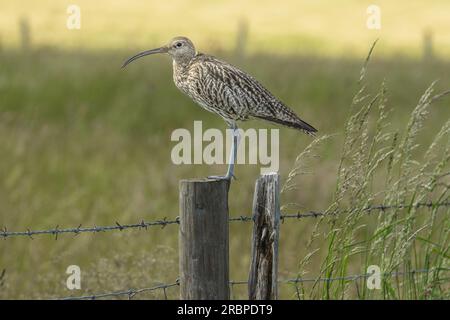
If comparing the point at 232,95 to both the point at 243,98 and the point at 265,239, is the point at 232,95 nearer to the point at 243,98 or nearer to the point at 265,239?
the point at 243,98

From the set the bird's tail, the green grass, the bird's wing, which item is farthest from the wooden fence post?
the bird's wing

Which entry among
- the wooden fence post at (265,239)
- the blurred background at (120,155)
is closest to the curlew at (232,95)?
the blurred background at (120,155)

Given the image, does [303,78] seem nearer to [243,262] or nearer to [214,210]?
[243,262]

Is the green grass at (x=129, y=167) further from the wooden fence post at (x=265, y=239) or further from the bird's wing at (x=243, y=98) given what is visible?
the wooden fence post at (x=265, y=239)

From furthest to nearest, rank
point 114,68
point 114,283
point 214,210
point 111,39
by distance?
point 111,39 < point 114,68 < point 114,283 < point 214,210

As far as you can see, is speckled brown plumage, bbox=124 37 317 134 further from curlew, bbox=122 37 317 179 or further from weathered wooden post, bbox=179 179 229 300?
weathered wooden post, bbox=179 179 229 300

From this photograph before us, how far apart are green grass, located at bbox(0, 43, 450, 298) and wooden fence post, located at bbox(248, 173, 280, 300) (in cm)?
48

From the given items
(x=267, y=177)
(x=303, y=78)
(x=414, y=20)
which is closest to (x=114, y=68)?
(x=303, y=78)

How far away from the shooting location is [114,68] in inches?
634

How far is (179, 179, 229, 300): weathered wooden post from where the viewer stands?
436 centimetres

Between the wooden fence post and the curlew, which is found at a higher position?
the curlew

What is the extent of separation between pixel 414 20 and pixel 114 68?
48.9m

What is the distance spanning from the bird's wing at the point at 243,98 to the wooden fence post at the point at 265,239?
51.6 inches

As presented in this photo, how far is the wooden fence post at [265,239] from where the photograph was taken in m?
4.58
